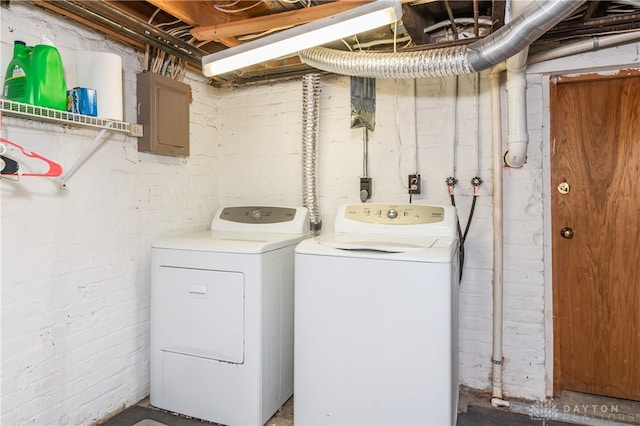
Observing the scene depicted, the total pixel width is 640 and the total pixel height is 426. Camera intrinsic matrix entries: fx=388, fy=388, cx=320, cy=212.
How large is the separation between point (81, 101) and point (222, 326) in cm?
127

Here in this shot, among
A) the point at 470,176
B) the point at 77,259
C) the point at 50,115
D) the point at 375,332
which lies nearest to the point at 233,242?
the point at 77,259

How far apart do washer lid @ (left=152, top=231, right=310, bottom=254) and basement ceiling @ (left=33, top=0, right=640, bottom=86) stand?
1045mm

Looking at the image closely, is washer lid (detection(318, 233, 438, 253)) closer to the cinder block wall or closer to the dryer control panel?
the dryer control panel

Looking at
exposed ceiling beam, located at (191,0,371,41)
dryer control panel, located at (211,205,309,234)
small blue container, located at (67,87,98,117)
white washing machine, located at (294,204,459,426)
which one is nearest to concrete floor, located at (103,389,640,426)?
white washing machine, located at (294,204,459,426)

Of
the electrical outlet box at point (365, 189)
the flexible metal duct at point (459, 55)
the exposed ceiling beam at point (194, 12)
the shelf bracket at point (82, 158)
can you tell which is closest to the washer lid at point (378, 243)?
the electrical outlet box at point (365, 189)

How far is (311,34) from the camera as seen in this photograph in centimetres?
157

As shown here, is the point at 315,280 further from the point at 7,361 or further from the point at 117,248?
the point at 7,361

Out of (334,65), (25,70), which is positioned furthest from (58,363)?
(334,65)

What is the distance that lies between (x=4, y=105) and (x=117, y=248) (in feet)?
2.93

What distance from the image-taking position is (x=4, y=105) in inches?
58.1

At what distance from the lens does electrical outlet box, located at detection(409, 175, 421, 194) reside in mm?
2408

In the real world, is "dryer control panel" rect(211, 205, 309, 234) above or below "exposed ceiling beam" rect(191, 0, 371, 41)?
below

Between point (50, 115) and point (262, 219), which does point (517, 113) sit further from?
point (50, 115)

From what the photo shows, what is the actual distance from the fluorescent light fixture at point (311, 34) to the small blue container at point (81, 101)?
0.55 m
